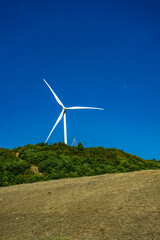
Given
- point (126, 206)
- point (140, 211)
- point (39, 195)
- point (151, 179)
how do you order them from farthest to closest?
point (39, 195) < point (151, 179) < point (126, 206) < point (140, 211)

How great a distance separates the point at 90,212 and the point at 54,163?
2108cm

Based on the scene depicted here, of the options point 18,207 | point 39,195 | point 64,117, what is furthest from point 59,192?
point 64,117

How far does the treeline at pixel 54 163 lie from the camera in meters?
27.0

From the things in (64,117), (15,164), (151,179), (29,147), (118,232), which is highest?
(64,117)

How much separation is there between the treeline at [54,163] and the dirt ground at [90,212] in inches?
405

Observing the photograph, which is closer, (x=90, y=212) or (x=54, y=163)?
(x=90, y=212)

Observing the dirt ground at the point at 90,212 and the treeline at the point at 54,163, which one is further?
the treeline at the point at 54,163

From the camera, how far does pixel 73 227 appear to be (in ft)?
30.7

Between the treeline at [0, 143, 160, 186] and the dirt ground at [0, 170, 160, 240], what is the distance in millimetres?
10299

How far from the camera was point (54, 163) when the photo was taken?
31484 mm

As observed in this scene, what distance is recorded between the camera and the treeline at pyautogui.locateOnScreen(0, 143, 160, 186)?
27.0 m

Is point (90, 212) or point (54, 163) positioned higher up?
point (54, 163)

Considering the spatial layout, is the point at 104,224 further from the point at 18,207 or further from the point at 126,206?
the point at 18,207

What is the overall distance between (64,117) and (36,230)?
38.0 m
